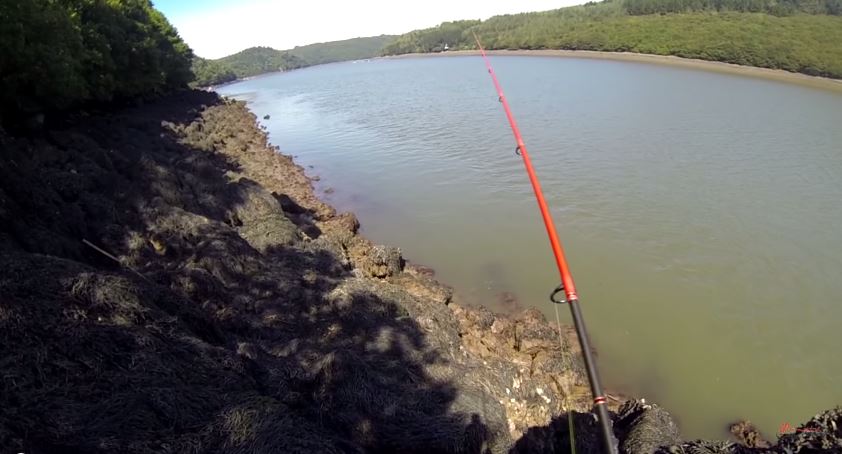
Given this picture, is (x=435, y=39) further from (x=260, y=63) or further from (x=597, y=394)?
(x=597, y=394)

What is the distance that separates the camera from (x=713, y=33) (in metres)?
48.1

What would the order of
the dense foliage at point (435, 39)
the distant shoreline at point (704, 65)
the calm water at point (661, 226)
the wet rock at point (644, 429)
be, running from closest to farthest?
1. the wet rock at point (644, 429)
2. the calm water at point (661, 226)
3. the distant shoreline at point (704, 65)
4. the dense foliage at point (435, 39)

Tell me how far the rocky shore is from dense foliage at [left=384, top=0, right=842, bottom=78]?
3974 centimetres

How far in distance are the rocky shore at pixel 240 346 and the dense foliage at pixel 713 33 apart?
130ft

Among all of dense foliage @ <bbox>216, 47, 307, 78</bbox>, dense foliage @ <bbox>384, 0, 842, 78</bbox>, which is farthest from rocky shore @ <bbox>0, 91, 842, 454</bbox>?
dense foliage @ <bbox>216, 47, 307, 78</bbox>

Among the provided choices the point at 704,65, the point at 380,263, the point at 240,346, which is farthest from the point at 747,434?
the point at 704,65

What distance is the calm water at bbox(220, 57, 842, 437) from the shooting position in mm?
6660

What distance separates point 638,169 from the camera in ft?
48.0

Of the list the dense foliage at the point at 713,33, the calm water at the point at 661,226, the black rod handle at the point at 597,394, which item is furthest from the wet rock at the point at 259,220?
the dense foliage at the point at 713,33

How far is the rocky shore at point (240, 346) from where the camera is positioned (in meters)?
2.96

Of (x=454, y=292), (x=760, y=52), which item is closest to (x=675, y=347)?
(x=454, y=292)

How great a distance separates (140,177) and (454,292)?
24.4 ft

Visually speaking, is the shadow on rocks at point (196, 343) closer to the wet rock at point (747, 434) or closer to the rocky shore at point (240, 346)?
the rocky shore at point (240, 346)

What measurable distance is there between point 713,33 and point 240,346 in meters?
59.9
